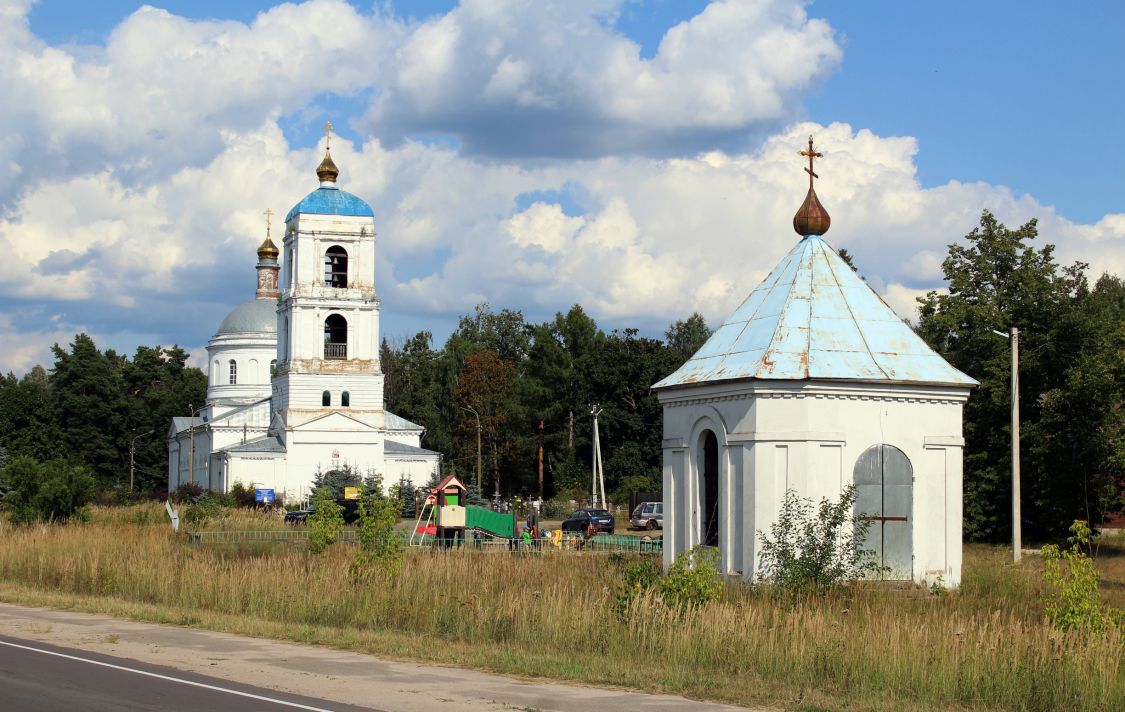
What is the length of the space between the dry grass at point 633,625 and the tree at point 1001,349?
17.3m

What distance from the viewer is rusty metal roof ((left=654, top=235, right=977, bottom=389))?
20.4m

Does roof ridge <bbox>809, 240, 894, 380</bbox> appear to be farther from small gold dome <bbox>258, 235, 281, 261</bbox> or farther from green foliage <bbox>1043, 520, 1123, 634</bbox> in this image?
small gold dome <bbox>258, 235, 281, 261</bbox>

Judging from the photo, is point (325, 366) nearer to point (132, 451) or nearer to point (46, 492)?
point (46, 492)

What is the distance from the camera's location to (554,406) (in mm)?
85062

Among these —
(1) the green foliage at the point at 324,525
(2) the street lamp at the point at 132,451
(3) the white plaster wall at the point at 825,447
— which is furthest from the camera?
(2) the street lamp at the point at 132,451

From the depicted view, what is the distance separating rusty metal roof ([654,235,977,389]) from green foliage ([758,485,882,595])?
77.8 inches

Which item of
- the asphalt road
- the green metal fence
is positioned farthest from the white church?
the asphalt road

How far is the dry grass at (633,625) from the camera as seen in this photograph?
13.1 metres

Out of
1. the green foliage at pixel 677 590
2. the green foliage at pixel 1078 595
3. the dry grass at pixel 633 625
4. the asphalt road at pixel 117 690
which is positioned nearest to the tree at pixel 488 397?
the dry grass at pixel 633 625

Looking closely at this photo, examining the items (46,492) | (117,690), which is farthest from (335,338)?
(117,690)

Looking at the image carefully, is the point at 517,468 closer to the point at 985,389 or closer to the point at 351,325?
the point at 351,325

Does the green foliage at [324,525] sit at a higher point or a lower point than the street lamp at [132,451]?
lower

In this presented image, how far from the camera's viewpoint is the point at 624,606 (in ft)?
54.0

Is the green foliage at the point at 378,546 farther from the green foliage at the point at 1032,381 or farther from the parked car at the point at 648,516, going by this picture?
the parked car at the point at 648,516
